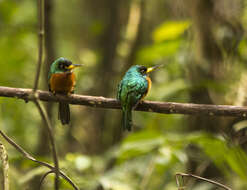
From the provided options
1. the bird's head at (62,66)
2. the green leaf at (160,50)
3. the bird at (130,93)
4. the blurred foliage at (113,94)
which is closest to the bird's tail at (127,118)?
the bird at (130,93)

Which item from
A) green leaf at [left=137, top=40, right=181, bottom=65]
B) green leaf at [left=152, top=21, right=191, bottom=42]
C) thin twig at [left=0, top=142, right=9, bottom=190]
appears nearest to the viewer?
thin twig at [left=0, top=142, right=9, bottom=190]

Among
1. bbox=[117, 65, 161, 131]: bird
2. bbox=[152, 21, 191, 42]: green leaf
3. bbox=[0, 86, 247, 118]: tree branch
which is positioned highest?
bbox=[152, 21, 191, 42]: green leaf

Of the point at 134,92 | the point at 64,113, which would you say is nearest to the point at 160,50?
the point at 134,92

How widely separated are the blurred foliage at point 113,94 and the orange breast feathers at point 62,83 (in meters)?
Result: 0.66

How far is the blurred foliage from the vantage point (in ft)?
9.59

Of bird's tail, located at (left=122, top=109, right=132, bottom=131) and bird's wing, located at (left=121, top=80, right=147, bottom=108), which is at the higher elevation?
bird's wing, located at (left=121, top=80, right=147, bottom=108)

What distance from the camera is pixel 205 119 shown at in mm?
3838

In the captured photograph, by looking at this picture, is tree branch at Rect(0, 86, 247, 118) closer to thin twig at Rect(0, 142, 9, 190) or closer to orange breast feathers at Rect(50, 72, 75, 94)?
orange breast feathers at Rect(50, 72, 75, 94)

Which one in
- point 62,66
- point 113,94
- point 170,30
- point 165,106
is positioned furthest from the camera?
point 113,94

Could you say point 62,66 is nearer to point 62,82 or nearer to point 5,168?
point 62,82

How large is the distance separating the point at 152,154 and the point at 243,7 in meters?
2.02

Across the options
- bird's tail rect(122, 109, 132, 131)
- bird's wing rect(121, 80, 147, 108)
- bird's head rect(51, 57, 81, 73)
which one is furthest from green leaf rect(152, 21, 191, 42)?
bird's tail rect(122, 109, 132, 131)

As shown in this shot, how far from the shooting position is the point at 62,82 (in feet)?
8.47

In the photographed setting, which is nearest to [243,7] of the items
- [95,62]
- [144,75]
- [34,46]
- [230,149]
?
[144,75]
